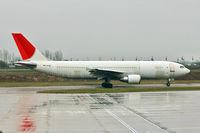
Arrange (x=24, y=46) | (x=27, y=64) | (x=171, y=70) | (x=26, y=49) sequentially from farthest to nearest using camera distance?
(x=171, y=70) < (x=26, y=49) < (x=24, y=46) < (x=27, y=64)

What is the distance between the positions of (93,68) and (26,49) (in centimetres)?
874

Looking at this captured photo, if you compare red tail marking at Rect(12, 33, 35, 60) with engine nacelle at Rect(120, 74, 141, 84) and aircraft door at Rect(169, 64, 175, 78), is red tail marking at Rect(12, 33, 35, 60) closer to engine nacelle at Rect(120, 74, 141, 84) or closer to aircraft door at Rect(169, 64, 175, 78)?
engine nacelle at Rect(120, 74, 141, 84)

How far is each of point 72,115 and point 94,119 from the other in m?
1.64

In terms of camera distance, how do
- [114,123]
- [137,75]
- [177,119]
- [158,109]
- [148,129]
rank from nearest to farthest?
[148,129], [114,123], [177,119], [158,109], [137,75]

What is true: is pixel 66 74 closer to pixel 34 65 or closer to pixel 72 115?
pixel 34 65

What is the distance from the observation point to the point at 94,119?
1255 centimetres

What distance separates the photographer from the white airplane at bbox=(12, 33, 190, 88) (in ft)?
112

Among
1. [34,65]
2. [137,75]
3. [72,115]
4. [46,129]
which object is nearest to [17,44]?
[34,65]

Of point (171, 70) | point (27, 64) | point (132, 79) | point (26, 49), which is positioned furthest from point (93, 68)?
point (171, 70)

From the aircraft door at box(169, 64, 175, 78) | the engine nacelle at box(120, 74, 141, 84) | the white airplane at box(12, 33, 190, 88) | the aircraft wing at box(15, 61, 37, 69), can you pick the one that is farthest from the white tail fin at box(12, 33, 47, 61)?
the aircraft door at box(169, 64, 175, 78)

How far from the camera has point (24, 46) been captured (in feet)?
113

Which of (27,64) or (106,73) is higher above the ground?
(27,64)

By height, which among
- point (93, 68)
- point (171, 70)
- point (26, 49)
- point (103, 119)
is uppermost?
point (26, 49)

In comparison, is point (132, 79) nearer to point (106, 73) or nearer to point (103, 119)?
point (106, 73)
